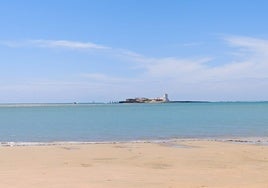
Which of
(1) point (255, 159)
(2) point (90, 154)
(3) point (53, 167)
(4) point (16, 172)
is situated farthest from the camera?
(2) point (90, 154)

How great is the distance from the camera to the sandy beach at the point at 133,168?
11023 mm

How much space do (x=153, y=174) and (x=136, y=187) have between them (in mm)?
2180

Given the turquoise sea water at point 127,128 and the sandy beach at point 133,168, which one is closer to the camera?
the sandy beach at point 133,168

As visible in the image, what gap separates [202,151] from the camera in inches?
758

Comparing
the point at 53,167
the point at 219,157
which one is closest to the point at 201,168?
the point at 219,157

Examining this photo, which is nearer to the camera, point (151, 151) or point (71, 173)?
point (71, 173)

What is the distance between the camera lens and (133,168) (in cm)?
1391

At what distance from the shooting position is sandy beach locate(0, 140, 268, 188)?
36.2 ft

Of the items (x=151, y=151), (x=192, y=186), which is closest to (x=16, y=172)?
(x=192, y=186)

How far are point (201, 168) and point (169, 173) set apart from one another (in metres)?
1.62

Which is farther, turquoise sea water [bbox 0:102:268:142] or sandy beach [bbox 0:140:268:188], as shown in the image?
turquoise sea water [bbox 0:102:268:142]

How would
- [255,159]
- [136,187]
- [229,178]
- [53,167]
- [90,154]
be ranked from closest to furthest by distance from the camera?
[136,187], [229,178], [53,167], [255,159], [90,154]

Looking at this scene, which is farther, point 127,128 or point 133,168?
point 127,128

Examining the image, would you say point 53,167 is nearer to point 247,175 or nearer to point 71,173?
point 71,173
